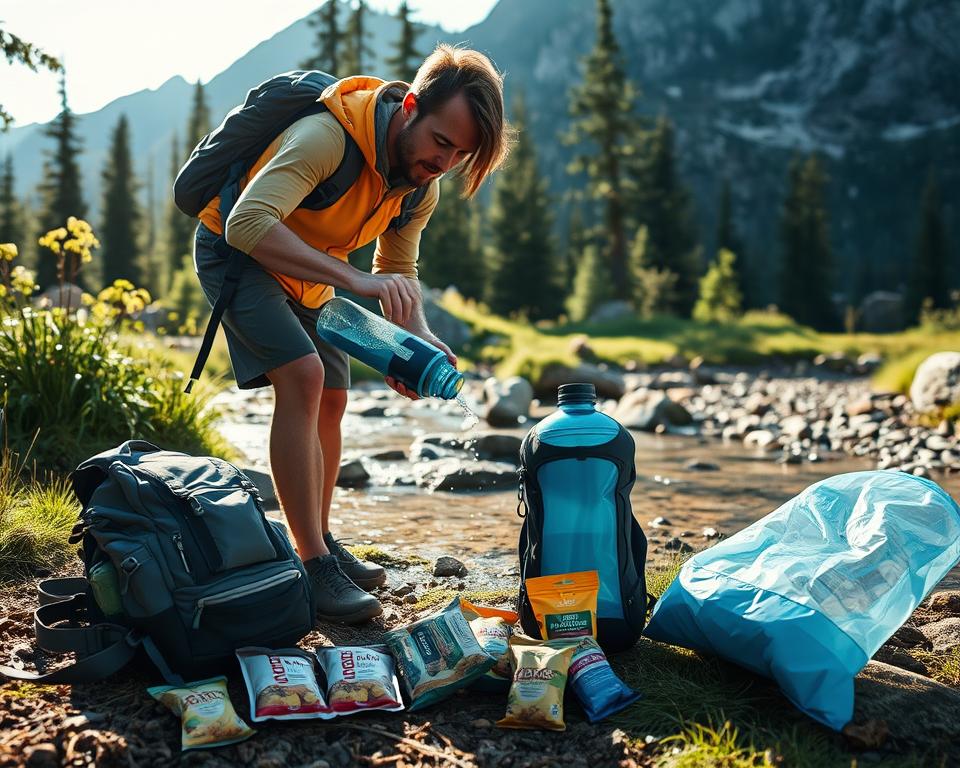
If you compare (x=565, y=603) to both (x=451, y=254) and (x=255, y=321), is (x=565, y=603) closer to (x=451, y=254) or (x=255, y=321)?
(x=255, y=321)

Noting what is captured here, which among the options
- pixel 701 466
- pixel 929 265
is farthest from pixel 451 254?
pixel 929 265

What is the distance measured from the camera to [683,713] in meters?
2.56

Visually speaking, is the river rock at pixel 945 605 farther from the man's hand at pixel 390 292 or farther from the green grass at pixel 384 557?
the man's hand at pixel 390 292

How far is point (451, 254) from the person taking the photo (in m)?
37.8

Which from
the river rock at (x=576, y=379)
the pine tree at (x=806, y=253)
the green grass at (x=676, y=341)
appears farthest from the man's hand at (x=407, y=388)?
the pine tree at (x=806, y=253)

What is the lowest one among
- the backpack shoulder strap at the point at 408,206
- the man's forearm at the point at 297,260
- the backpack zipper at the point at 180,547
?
the backpack zipper at the point at 180,547

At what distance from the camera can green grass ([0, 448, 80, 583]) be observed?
Answer: 370 centimetres

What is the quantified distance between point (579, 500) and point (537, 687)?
32.6 inches

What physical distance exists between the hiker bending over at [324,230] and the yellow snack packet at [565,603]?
764mm

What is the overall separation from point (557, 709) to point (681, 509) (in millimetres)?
3874

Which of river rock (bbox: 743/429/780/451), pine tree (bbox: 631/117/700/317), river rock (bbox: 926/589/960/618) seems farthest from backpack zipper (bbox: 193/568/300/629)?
pine tree (bbox: 631/117/700/317)

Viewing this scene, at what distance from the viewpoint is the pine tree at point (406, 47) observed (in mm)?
35281

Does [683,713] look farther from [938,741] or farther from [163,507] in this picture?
[163,507]

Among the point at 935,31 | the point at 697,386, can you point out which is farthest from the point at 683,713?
the point at 935,31
